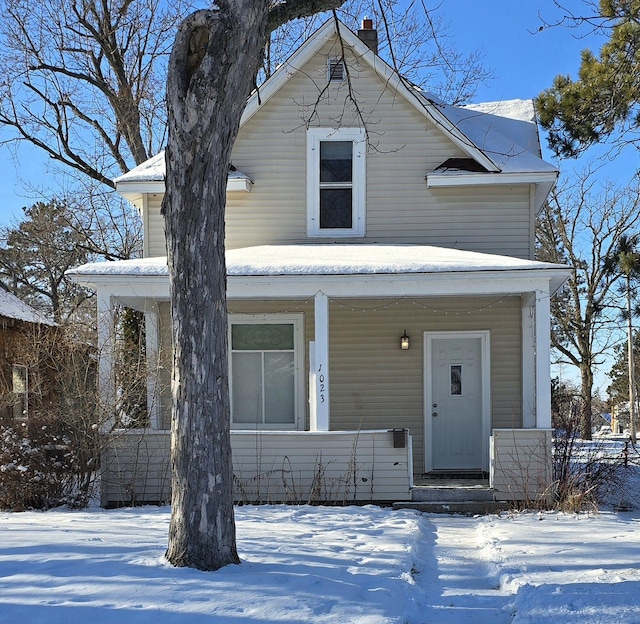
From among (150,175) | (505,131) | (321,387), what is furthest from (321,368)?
(505,131)

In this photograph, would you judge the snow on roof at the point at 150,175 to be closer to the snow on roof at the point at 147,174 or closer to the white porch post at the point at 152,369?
the snow on roof at the point at 147,174

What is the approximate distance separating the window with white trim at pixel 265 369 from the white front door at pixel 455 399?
7.09ft

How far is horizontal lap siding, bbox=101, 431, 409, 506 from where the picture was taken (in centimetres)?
1011

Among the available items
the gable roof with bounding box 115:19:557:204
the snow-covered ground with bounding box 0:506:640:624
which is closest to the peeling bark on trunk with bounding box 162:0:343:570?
the snow-covered ground with bounding box 0:506:640:624

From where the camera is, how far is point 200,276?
18.6 ft

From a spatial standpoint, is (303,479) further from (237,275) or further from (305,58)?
(305,58)

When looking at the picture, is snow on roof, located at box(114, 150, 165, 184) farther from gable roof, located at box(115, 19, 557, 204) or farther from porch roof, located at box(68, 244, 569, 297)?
porch roof, located at box(68, 244, 569, 297)

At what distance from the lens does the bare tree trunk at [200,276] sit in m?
5.55

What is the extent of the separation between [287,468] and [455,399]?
3.32 meters

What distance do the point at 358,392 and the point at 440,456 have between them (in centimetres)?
167

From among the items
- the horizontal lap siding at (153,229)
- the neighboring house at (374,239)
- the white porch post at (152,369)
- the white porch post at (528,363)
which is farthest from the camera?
the horizontal lap siding at (153,229)

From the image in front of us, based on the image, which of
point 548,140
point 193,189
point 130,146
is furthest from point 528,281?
point 130,146

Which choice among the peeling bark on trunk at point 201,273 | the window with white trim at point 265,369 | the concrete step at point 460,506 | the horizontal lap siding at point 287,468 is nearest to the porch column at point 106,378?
the horizontal lap siding at point 287,468

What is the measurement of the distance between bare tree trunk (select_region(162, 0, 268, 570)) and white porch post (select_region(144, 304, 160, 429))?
468cm
